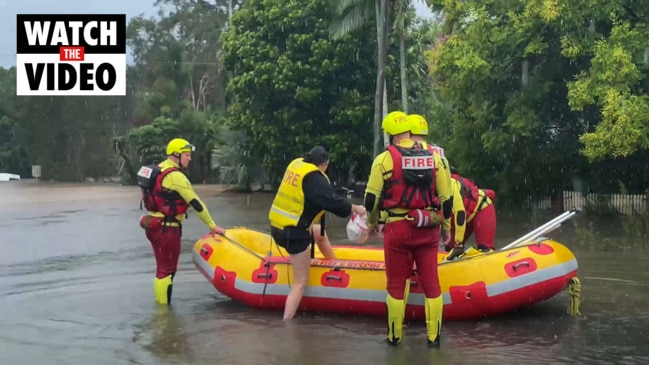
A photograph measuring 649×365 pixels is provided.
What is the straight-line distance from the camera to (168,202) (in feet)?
30.4

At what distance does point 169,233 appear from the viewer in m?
9.30

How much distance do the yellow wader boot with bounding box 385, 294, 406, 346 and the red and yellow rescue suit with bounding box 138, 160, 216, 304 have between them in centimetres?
255

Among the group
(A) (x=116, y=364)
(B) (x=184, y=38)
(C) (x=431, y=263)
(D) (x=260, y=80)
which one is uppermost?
(B) (x=184, y=38)

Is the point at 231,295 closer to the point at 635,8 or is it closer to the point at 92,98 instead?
the point at 635,8

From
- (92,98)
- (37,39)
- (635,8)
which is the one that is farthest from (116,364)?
(92,98)

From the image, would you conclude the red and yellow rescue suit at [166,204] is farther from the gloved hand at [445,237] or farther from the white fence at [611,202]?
the white fence at [611,202]

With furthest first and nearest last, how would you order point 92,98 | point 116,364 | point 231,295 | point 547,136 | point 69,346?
point 92,98 → point 547,136 → point 231,295 → point 69,346 → point 116,364

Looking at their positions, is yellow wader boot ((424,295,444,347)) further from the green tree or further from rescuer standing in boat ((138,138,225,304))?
the green tree

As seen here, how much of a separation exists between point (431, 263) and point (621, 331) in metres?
1.95

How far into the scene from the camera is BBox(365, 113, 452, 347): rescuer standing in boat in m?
7.35

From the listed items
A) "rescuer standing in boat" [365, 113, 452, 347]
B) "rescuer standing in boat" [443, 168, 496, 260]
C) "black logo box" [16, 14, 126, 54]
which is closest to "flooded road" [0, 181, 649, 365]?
"rescuer standing in boat" [365, 113, 452, 347]

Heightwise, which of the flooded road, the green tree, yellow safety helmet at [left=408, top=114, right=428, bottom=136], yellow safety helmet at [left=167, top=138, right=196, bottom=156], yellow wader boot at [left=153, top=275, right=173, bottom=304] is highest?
the green tree

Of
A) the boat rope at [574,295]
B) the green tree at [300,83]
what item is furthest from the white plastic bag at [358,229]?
the green tree at [300,83]

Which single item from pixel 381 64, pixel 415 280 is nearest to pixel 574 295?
pixel 415 280
